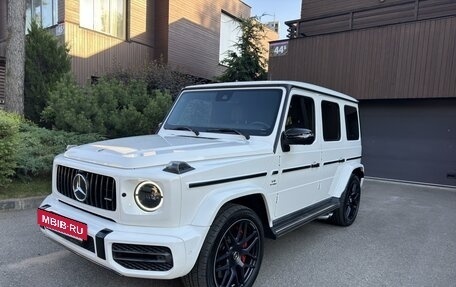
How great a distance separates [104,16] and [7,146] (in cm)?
1021

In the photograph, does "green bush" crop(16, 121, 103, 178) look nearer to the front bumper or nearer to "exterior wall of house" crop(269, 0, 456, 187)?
the front bumper

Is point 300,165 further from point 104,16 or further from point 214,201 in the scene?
point 104,16

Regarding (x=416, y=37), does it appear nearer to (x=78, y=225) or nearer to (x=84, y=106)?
(x=84, y=106)

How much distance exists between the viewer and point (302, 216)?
4039 millimetres

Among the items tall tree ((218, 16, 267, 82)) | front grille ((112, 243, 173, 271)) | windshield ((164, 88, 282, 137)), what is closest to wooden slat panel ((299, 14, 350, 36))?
tall tree ((218, 16, 267, 82))

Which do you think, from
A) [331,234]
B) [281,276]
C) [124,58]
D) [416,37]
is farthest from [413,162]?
[124,58]

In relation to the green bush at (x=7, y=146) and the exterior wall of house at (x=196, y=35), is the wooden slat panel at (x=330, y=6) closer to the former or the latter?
the exterior wall of house at (x=196, y=35)

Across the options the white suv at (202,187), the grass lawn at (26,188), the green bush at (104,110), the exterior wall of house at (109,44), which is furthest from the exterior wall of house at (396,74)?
the grass lawn at (26,188)

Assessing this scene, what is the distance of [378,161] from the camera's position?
439 inches

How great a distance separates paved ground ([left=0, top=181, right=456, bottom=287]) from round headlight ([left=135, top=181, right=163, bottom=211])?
103 centimetres

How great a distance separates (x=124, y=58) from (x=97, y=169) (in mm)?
13240

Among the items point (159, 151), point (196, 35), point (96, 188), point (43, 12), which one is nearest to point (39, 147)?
point (96, 188)

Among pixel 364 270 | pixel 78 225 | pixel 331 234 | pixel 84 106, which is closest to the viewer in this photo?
pixel 78 225

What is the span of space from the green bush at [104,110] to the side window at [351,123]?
14.5 feet
